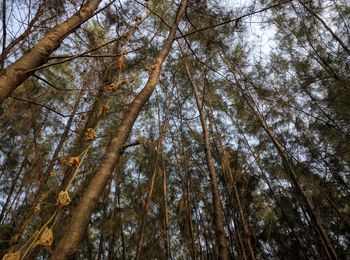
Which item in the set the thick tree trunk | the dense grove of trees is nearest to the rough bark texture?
the thick tree trunk

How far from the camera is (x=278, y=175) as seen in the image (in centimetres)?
387

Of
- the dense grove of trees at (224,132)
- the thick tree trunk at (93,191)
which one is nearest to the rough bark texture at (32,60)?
the thick tree trunk at (93,191)

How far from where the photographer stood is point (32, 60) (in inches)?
44.6

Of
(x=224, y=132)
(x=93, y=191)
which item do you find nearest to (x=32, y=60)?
(x=93, y=191)

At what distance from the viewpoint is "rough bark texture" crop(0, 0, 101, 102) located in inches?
40.1

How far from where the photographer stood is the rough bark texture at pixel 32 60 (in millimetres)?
1020

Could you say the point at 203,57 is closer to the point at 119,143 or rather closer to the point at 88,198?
the point at 119,143

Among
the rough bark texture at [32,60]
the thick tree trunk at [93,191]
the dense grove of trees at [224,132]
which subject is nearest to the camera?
the thick tree trunk at [93,191]

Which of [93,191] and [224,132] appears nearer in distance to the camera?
[93,191]

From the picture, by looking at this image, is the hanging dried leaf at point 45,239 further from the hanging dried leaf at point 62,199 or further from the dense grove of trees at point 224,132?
the dense grove of trees at point 224,132

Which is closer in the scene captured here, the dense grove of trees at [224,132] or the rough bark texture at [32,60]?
the rough bark texture at [32,60]

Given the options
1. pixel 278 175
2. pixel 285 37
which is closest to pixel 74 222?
pixel 278 175

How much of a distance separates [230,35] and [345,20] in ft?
5.01

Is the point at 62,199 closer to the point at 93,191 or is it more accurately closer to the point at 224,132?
the point at 93,191
